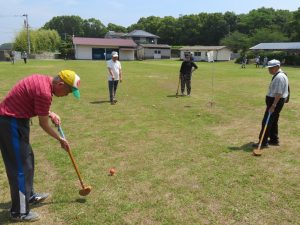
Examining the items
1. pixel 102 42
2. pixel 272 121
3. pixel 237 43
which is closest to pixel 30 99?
pixel 272 121

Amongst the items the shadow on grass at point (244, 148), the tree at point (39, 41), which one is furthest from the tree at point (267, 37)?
the shadow on grass at point (244, 148)

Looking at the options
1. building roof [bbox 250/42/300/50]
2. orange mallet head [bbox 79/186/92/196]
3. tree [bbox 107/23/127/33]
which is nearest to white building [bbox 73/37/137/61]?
building roof [bbox 250/42/300/50]

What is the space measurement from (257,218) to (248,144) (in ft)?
12.0

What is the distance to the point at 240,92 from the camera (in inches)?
715

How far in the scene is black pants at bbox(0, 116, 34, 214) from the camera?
428cm

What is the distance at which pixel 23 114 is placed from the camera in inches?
169

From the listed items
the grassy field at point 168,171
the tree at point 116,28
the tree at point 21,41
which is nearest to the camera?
the grassy field at point 168,171

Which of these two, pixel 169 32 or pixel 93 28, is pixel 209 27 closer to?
pixel 169 32

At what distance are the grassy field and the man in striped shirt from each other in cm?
73

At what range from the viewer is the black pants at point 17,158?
428 cm

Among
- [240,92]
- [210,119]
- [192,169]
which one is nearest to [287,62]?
[240,92]

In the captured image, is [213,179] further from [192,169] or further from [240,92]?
[240,92]

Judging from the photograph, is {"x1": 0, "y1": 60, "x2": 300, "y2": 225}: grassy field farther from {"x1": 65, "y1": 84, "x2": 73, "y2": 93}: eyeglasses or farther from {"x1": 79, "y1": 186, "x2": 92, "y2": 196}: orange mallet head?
{"x1": 65, "y1": 84, "x2": 73, "y2": 93}: eyeglasses

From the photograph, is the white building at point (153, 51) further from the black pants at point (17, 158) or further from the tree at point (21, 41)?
the black pants at point (17, 158)
